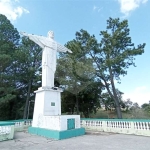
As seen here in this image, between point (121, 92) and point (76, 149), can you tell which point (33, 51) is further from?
point (76, 149)

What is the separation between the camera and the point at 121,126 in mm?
7977

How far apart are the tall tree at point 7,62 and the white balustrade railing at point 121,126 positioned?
304 inches

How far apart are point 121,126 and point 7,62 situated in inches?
446

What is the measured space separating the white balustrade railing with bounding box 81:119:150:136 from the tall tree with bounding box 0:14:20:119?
7717 mm

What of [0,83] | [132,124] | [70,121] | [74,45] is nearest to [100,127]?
[132,124]

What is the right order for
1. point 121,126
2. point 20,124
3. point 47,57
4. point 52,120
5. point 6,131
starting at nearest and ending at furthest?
1. point 6,131
2. point 52,120
3. point 121,126
4. point 47,57
5. point 20,124

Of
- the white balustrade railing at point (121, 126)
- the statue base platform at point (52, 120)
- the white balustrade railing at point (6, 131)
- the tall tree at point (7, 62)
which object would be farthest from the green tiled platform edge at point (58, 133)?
the tall tree at point (7, 62)

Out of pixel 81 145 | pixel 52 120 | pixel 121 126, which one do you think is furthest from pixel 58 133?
pixel 121 126

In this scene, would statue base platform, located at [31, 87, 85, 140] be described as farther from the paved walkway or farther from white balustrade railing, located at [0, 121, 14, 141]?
white balustrade railing, located at [0, 121, 14, 141]

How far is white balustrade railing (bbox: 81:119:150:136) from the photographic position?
705cm

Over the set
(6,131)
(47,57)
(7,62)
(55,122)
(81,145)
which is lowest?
(81,145)

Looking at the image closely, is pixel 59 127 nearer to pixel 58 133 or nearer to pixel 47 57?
pixel 58 133

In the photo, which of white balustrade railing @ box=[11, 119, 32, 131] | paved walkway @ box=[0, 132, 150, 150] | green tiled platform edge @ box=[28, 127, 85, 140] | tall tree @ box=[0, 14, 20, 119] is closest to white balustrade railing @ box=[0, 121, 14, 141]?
paved walkway @ box=[0, 132, 150, 150]

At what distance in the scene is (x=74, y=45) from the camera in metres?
13.9
